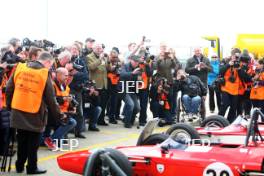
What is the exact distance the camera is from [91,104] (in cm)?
1181

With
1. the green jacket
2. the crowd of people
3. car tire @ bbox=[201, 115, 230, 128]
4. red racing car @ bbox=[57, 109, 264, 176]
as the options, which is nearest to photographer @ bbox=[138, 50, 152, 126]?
the crowd of people

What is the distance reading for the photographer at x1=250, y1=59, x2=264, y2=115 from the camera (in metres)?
13.2

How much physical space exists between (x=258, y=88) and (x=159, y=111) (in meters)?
2.55

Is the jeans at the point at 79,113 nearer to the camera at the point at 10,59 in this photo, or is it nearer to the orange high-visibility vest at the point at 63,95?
the orange high-visibility vest at the point at 63,95

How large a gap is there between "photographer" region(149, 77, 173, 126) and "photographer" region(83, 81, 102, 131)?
75.7 inches

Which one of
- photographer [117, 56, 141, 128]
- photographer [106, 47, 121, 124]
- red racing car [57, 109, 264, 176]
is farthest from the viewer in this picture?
photographer [106, 47, 121, 124]

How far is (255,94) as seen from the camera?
13.3 meters

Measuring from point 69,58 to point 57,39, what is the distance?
51.3ft

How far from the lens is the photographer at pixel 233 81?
1318 centimetres

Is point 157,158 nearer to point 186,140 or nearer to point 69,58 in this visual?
point 186,140

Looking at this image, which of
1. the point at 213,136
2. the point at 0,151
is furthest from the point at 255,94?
the point at 0,151

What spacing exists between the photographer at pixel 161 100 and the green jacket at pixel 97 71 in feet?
4.93

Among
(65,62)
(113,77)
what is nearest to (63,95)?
(65,62)

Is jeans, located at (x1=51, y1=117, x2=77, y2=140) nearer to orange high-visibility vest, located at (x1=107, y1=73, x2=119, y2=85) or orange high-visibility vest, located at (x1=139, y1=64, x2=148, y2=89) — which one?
orange high-visibility vest, located at (x1=107, y1=73, x2=119, y2=85)
